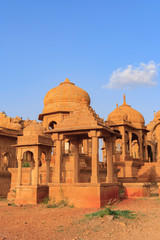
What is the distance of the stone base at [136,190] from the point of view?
48.2ft

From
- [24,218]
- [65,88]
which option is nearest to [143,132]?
[65,88]

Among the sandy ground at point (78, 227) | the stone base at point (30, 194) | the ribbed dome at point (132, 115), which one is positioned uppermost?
the ribbed dome at point (132, 115)

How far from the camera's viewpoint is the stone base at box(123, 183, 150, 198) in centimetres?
1469

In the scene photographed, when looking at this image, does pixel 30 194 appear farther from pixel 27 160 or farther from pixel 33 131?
pixel 27 160

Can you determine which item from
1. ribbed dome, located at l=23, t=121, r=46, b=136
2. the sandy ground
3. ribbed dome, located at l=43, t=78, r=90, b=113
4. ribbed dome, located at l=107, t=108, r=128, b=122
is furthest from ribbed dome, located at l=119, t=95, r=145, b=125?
the sandy ground

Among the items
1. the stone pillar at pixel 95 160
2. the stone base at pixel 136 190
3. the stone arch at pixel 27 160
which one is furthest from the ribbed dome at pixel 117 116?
the stone pillar at pixel 95 160

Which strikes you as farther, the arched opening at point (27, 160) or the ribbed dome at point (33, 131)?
the arched opening at point (27, 160)

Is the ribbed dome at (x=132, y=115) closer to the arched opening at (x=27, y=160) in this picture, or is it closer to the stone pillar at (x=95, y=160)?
the arched opening at (x=27, y=160)

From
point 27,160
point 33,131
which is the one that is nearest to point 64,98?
point 27,160

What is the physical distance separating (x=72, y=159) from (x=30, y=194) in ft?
12.7

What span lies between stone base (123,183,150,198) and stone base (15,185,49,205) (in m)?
4.60

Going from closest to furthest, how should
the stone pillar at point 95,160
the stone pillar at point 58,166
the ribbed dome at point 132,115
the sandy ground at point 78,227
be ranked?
the sandy ground at point 78,227
the stone pillar at point 95,160
the stone pillar at point 58,166
the ribbed dome at point 132,115

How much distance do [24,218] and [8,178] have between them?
11.9 m

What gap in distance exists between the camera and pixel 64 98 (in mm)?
24656
